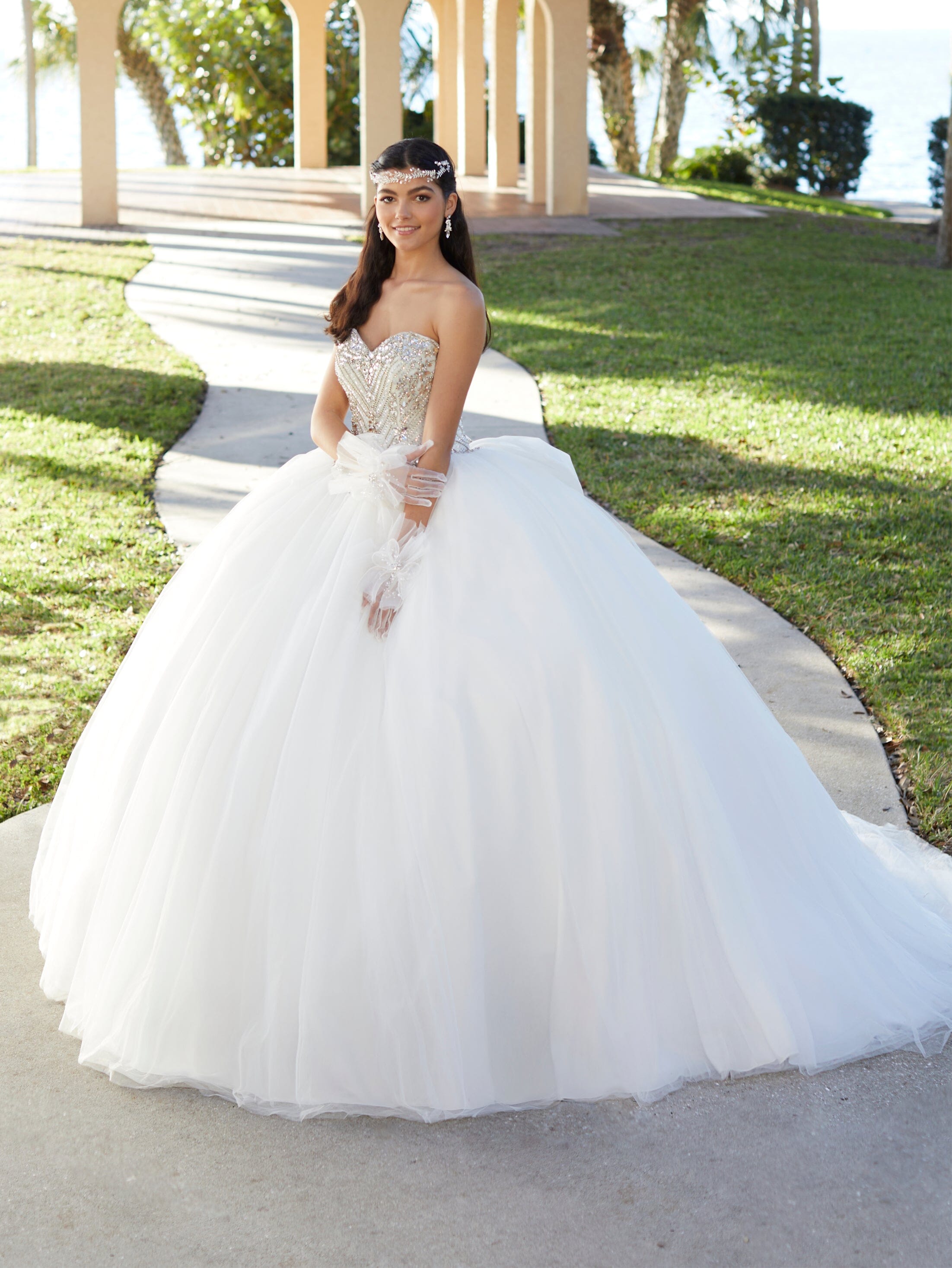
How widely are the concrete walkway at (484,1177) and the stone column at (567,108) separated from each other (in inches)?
647

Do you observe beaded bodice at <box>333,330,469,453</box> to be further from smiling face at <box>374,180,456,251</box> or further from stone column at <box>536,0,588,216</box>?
stone column at <box>536,0,588,216</box>

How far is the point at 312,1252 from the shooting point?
2.45 m

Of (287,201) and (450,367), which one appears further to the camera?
(287,201)

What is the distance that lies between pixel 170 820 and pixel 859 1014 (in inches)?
65.8

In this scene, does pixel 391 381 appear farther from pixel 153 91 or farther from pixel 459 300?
pixel 153 91

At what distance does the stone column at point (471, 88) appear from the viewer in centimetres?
2338

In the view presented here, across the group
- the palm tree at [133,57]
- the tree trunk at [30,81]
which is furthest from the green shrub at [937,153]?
the tree trunk at [30,81]

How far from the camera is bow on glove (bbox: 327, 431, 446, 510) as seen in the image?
3.14 metres

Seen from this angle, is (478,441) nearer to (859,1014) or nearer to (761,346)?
(859,1014)

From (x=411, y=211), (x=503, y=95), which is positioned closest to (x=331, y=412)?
(x=411, y=211)

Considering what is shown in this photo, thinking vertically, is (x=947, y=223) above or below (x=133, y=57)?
below

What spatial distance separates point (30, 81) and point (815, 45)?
18.3 m

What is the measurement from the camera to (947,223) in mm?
14672

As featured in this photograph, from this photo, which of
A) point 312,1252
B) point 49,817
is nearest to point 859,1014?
point 312,1252
